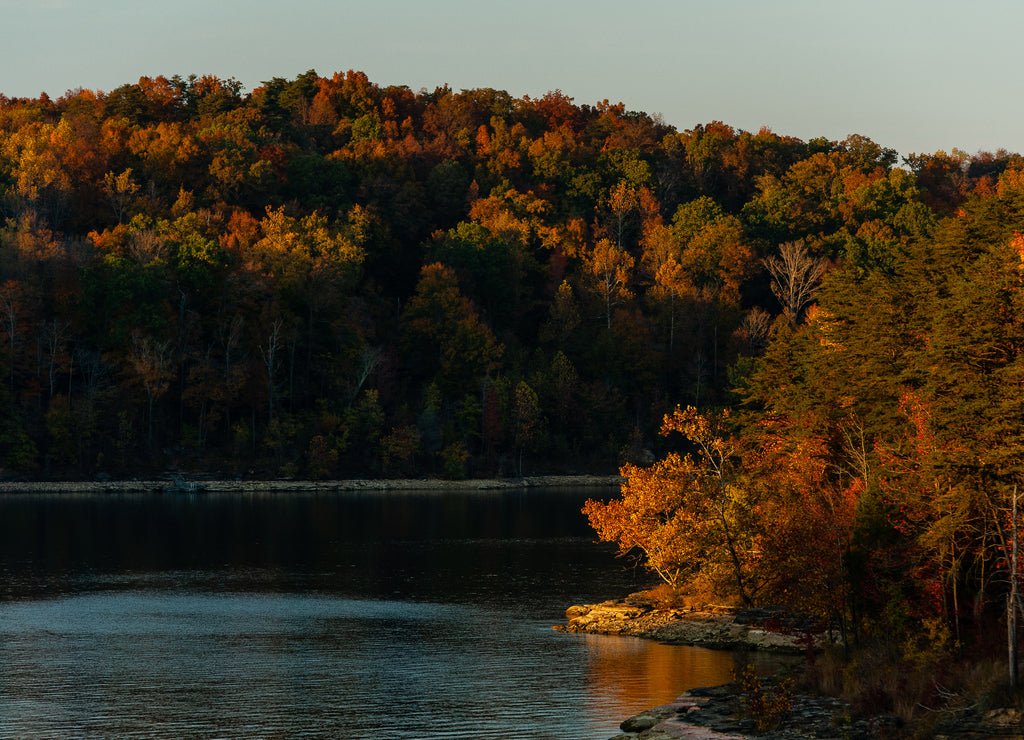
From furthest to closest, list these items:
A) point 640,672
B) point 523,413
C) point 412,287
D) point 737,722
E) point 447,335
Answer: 1. point 412,287
2. point 447,335
3. point 523,413
4. point 640,672
5. point 737,722

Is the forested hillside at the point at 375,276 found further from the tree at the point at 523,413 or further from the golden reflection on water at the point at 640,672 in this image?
the golden reflection on water at the point at 640,672

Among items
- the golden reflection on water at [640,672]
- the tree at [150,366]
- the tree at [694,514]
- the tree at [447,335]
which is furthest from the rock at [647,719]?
the tree at [447,335]

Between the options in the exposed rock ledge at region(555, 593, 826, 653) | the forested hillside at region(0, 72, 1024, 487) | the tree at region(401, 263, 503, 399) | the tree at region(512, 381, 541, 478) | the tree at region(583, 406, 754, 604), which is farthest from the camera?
the tree at region(401, 263, 503, 399)

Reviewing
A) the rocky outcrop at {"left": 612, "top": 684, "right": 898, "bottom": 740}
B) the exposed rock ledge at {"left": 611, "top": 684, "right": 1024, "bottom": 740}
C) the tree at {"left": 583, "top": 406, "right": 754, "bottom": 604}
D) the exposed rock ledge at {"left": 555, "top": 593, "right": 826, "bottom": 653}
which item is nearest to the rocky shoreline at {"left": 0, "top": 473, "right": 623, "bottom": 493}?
the exposed rock ledge at {"left": 555, "top": 593, "right": 826, "bottom": 653}

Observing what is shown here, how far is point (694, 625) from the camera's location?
4816 cm

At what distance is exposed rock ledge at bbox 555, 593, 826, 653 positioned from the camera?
4544 cm

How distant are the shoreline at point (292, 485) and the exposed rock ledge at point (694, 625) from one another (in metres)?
63.9

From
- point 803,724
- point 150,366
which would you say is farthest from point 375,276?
point 803,724

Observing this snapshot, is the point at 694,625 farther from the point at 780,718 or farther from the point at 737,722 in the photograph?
the point at 737,722

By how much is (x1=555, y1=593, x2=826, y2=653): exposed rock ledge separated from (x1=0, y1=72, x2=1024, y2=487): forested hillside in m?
50.6

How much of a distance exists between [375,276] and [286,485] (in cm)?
3706

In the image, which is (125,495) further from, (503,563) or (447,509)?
(503,563)

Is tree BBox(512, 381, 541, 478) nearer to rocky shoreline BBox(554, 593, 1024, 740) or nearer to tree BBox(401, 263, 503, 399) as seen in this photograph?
tree BBox(401, 263, 503, 399)

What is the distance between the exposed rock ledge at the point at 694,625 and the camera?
45.4 metres
